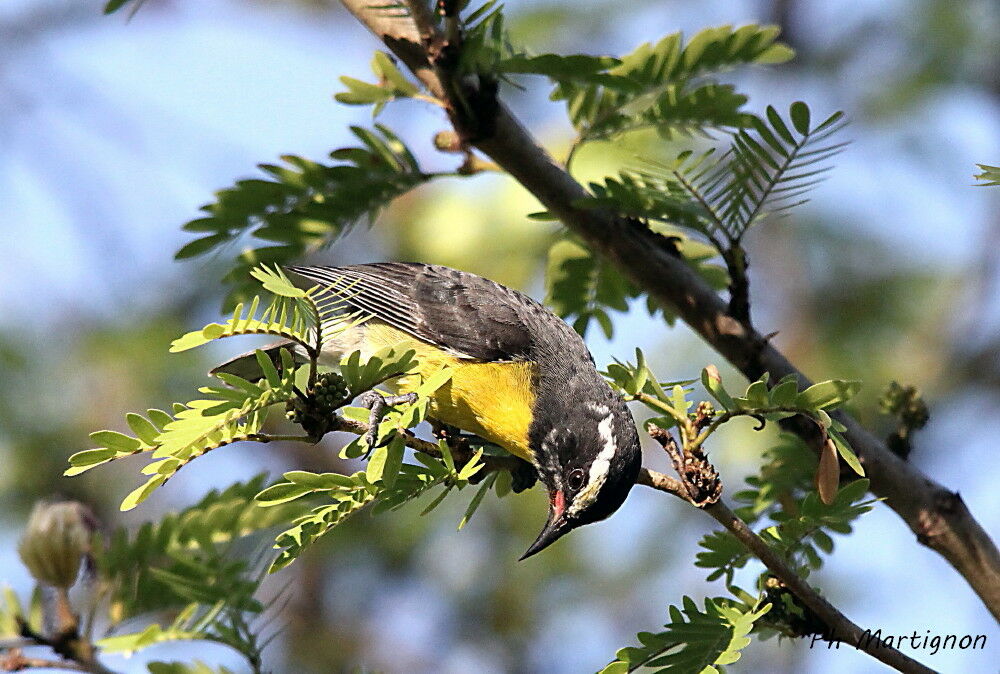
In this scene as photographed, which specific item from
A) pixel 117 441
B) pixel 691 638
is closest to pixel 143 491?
pixel 117 441

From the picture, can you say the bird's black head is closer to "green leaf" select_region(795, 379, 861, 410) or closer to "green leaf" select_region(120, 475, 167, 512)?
"green leaf" select_region(795, 379, 861, 410)

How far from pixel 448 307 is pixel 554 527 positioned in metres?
1.16

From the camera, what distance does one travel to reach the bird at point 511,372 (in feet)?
11.4

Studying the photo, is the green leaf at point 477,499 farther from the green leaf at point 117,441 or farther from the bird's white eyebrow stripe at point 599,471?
the green leaf at point 117,441

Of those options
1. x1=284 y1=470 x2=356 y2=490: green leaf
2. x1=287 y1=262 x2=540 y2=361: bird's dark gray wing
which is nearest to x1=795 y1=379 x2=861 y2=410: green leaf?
x1=284 y1=470 x2=356 y2=490: green leaf

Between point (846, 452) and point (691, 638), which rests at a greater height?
point (846, 452)

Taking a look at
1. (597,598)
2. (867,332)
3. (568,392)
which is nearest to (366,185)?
(568,392)

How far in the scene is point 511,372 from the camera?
13.2 feet

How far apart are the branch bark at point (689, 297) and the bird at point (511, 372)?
1.69ft

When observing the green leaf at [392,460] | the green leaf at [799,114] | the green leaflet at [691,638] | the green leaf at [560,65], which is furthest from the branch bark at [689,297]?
the green leaf at [392,460]

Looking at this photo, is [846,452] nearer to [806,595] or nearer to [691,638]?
[806,595]

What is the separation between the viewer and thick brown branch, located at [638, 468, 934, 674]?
2291 mm

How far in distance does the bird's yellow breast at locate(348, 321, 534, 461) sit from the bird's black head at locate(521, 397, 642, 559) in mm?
97

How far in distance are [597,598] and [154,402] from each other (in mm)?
3167
